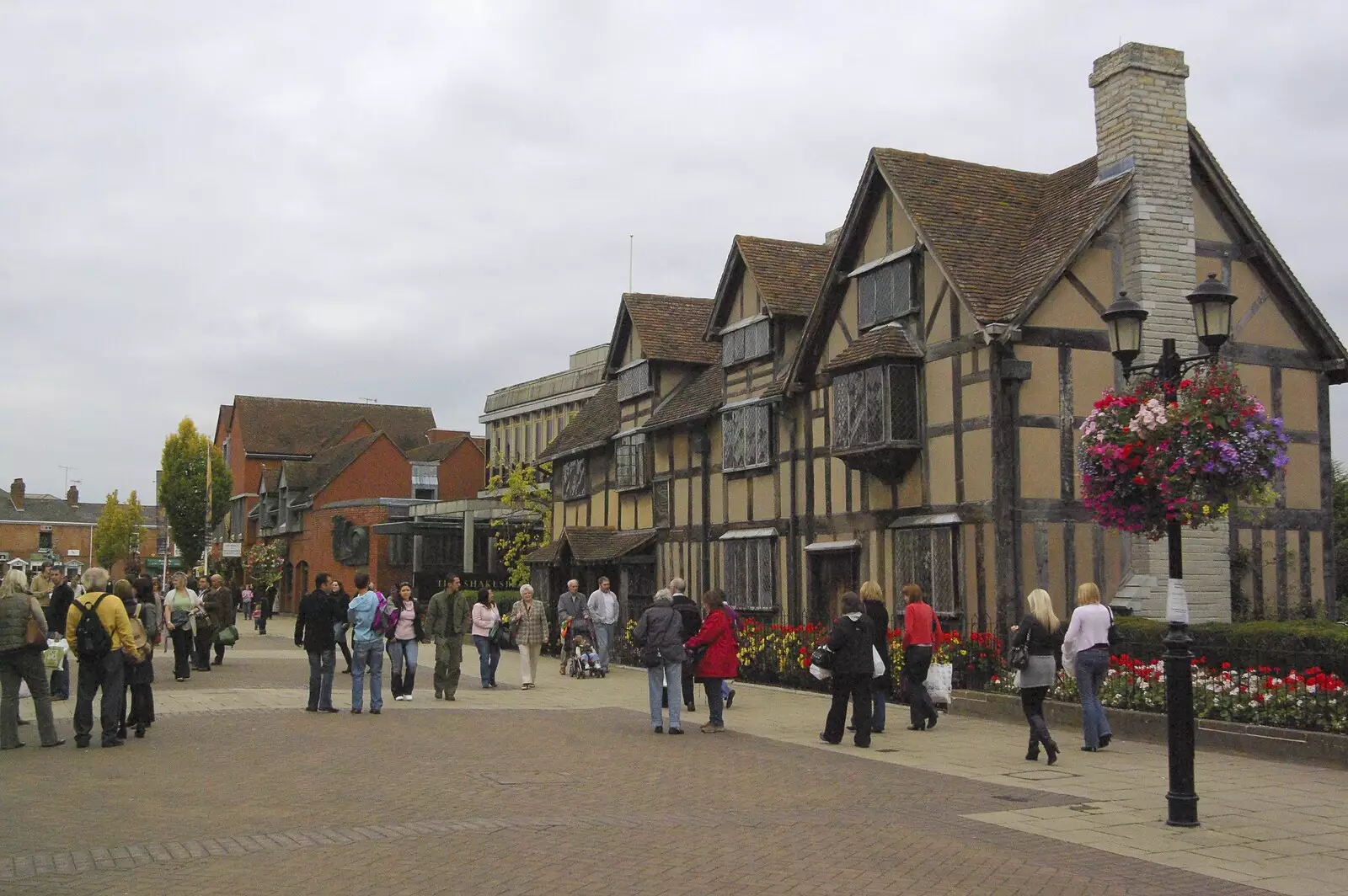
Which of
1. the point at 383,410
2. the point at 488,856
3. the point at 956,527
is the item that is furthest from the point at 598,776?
the point at 383,410

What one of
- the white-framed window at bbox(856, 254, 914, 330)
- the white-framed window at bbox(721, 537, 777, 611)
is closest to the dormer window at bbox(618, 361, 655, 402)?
the white-framed window at bbox(721, 537, 777, 611)

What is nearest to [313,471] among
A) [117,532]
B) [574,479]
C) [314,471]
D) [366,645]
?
Answer: [314,471]

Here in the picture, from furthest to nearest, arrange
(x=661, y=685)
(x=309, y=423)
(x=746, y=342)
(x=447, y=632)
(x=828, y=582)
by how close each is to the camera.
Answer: (x=309, y=423) < (x=746, y=342) < (x=828, y=582) < (x=447, y=632) < (x=661, y=685)

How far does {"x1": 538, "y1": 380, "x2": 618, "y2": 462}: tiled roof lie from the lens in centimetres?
3403

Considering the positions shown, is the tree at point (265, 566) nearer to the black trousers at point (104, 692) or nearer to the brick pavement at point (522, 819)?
the brick pavement at point (522, 819)

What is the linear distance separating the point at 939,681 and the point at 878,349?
6.53 meters

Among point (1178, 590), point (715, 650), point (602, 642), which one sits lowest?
point (602, 642)

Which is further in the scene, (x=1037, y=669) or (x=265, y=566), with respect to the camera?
(x=265, y=566)

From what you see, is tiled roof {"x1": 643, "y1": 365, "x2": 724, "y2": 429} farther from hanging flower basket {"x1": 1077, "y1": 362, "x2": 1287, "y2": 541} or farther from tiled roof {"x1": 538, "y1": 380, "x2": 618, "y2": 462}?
hanging flower basket {"x1": 1077, "y1": 362, "x2": 1287, "y2": 541}

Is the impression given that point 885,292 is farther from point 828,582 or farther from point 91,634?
point 91,634

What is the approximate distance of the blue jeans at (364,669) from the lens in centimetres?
1789

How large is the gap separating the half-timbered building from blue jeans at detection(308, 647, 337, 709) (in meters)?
9.03

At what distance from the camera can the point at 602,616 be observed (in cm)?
2555

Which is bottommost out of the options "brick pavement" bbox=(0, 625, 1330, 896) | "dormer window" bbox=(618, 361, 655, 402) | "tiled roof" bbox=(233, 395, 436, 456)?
"brick pavement" bbox=(0, 625, 1330, 896)
